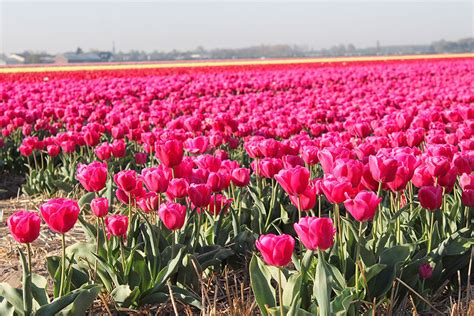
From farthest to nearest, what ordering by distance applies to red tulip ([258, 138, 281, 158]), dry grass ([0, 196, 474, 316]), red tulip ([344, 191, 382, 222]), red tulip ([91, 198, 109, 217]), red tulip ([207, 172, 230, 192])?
red tulip ([258, 138, 281, 158])
red tulip ([207, 172, 230, 192])
red tulip ([91, 198, 109, 217])
dry grass ([0, 196, 474, 316])
red tulip ([344, 191, 382, 222])

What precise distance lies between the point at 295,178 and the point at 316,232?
0.46 metres

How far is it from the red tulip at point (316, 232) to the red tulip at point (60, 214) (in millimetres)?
865

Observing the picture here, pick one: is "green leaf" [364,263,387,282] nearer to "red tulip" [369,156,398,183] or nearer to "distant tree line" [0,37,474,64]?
"red tulip" [369,156,398,183]

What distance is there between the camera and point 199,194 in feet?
9.49

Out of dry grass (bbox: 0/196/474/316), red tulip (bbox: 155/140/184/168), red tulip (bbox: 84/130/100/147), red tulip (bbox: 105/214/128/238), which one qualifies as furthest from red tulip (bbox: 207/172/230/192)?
red tulip (bbox: 84/130/100/147)

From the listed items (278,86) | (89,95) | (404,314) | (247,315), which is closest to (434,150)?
(404,314)

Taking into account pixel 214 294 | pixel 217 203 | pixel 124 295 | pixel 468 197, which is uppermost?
pixel 468 197

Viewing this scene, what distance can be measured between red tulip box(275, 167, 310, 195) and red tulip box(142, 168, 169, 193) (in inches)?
23.7

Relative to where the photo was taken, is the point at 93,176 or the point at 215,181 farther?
the point at 215,181

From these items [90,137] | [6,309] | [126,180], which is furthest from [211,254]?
[90,137]

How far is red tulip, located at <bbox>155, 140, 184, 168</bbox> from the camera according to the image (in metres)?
3.09

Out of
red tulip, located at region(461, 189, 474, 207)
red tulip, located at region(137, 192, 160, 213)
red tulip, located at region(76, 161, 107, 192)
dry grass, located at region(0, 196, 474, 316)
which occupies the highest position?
red tulip, located at region(76, 161, 107, 192)

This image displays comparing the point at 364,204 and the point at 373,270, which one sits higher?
the point at 364,204

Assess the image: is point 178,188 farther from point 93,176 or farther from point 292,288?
point 292,288
